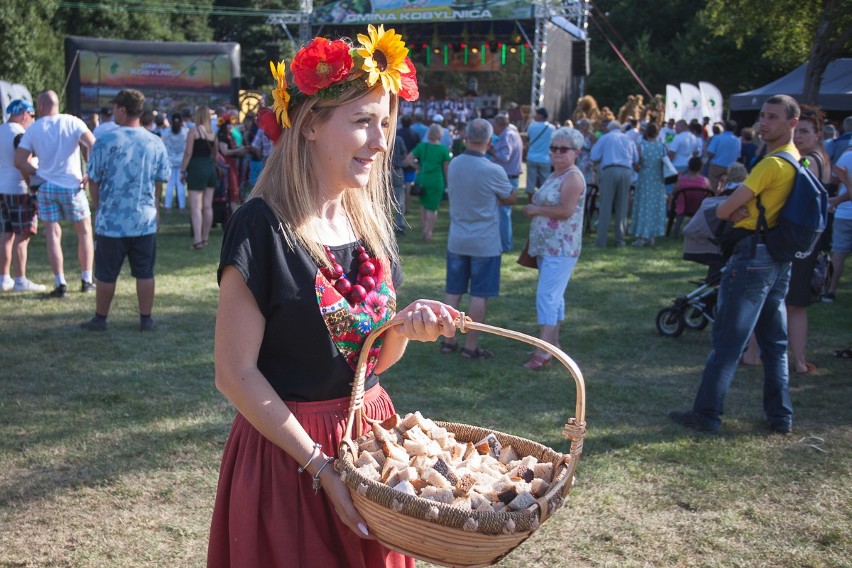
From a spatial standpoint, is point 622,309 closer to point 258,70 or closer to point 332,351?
point 332,351

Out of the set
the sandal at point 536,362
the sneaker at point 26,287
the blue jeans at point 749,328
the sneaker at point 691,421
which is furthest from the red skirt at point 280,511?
the sneaker at point 26,287

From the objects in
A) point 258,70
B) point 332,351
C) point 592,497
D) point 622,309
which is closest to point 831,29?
point 622,309

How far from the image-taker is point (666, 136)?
1662 centimetres

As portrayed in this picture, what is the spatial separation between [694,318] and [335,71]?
628 cm

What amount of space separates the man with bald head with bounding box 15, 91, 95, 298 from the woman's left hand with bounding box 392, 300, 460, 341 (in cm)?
681

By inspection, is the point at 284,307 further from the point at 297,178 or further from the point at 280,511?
the point at 280,511

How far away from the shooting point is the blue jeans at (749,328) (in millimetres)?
4812

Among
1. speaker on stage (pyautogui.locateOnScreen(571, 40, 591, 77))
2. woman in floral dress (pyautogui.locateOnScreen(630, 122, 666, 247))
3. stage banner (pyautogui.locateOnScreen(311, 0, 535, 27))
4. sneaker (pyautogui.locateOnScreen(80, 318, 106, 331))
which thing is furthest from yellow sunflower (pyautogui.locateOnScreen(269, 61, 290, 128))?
speaker on stage (pyautogui.locateOnScreen(571, 40, 591, 77))

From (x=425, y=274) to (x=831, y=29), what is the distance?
28.0 feet

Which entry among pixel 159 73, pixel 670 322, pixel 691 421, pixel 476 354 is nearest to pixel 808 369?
pixel 670 322

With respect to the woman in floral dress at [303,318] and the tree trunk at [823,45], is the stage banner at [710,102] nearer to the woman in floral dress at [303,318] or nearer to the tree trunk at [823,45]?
the tree trunk at [823,45]

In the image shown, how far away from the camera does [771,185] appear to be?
15.7 feet

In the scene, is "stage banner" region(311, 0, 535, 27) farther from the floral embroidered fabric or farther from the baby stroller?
the floral embroidered fabric

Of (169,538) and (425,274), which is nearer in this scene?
(169,538)
